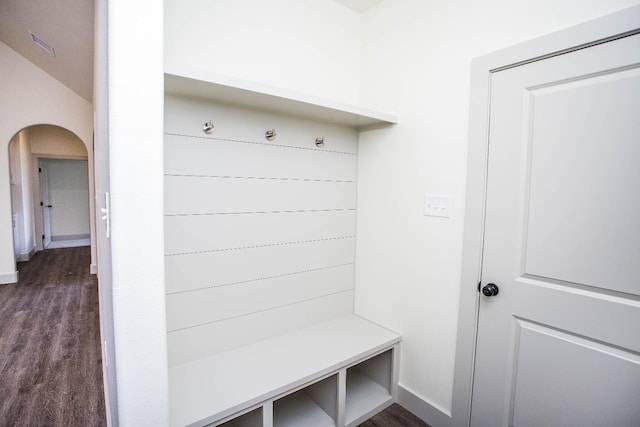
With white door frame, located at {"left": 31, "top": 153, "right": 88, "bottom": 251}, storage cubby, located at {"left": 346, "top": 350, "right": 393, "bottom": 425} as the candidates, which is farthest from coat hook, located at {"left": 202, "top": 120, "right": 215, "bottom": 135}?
white door frame, located at {"left": 31, "top": 153, "right": 88, "bottom": 251}

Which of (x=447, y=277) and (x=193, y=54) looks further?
(x=447, y=277)

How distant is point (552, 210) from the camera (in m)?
1.45

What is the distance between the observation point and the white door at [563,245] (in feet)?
4.14

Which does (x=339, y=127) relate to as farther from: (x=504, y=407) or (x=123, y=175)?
(x=504, y=407)

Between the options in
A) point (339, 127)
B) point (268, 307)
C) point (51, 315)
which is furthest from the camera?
point (51, 315)

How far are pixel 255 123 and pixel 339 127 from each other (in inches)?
26.0

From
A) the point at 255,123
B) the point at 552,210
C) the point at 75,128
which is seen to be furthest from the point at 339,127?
the point at 75,128

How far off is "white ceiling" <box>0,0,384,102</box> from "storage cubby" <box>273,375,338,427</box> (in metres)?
2.58

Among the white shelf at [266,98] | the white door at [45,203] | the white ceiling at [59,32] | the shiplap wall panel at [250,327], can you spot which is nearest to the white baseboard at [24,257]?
the white door at [45,203]

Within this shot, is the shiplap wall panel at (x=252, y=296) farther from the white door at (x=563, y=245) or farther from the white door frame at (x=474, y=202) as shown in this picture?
the white door at (x=563, y=245)

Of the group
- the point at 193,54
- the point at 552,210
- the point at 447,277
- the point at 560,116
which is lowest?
the point at 447,277

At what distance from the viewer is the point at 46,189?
8109mm

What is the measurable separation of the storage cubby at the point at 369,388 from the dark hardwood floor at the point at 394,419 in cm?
→ 4

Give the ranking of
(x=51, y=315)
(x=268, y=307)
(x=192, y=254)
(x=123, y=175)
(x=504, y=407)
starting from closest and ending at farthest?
(x=123, y=175)
(x=504, y=407)
(x=192, y=254)
(x=268, y=307)
(x=51, y=315)
